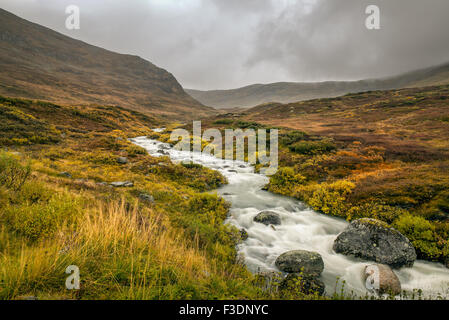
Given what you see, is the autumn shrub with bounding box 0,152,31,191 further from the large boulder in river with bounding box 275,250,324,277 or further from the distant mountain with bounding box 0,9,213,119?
the distant mountain with bounding box 0,9,213,119

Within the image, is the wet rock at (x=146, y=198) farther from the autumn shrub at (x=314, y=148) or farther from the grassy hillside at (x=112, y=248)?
the autumn shrub at (x=314, y=148)

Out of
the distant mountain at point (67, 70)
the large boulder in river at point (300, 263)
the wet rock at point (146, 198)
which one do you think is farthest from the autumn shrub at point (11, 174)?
the distant mountain at point (67, 70)

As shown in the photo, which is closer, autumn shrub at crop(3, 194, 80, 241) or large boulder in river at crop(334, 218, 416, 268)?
autumn shrub at crop(3, 194, 80, 241)

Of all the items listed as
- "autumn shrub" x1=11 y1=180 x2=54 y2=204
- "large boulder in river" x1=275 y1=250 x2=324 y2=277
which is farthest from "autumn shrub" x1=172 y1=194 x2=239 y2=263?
"autumn shrub" x1=11 y1=180 x2=54 y2=204

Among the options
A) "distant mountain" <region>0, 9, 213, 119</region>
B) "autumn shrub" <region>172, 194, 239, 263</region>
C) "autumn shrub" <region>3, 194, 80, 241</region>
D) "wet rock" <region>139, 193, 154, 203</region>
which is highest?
"distant mountain" <region>0, 9, 213, 119</region>

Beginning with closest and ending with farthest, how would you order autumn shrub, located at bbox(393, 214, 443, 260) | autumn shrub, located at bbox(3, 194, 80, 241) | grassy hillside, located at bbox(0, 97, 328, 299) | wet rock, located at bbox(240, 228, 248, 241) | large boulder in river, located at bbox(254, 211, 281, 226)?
1. grassy hillside, located at bbox(0, 97, 328, 299)
2. autumn shrub, located at bbox(3, 194, 80, 241)
3. autumn shrub, located at bbox(393, 214, 443, 260)
4. wet rock, located at bbox(240, 228, 248, 241)
5. large boulder in river, located at bbox(254, 211, 281, 226)

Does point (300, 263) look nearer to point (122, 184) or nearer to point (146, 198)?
point (146, 198)

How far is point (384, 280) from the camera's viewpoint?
5.50 meters

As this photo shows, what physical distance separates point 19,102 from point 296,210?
40512 mm

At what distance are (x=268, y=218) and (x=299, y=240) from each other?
1.74 meters

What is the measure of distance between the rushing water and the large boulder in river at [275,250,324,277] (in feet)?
0.97

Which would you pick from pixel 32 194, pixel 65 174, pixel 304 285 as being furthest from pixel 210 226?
pixel 65 174

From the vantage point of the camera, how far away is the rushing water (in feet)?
19.7
